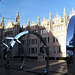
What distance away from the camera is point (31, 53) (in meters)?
44.3

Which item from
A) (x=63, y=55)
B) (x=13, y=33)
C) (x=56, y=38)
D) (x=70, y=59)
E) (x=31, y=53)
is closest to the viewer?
(x=70, y=59)

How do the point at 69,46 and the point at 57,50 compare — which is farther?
the point at 57,50

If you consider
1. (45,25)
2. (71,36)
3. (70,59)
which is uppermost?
(45,25)

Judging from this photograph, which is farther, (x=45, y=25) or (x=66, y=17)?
(x=45, y=25)

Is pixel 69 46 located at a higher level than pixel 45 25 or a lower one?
lower

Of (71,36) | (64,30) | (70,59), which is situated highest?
(64,30)

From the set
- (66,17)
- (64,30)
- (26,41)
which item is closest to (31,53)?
(26,41)

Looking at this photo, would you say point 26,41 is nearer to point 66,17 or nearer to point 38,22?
point 38,22

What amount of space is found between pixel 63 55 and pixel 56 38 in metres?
7.87

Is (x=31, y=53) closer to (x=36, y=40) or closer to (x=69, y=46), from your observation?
(x=36, y=40)

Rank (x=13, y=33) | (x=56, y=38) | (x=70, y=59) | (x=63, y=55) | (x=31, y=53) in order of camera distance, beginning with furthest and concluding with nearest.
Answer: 1. (x=13, y=33)
2. (x=31, y=53)
3. (x=56, y=38)
4. (x=63, y=55)
5. (x=70, y=59)

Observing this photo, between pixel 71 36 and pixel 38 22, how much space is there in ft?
133

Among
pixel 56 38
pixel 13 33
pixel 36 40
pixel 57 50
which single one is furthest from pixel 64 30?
pixel 13 33

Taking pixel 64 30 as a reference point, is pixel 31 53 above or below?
below
